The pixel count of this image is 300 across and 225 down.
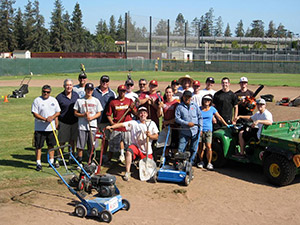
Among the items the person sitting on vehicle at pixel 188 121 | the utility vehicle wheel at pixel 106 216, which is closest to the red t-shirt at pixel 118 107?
the person sitting on vehicle at pixel 188 121

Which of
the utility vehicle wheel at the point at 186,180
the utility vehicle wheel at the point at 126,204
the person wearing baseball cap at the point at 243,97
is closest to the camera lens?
the utility vehicle wheel at the point at 126,204

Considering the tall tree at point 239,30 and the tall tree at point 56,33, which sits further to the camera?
the tall tree at point 239,30

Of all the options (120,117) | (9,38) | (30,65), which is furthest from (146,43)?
(120,117)

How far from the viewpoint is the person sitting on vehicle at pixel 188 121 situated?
832 centimetres

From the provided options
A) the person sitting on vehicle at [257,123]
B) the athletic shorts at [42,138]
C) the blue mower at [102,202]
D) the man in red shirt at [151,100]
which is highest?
the man in red shirt at [151,100]

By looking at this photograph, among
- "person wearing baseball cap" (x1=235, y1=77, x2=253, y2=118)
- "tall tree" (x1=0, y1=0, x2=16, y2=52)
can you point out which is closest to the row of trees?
"tall tree" (x1=0, y1=0, x2=16, y2=52)

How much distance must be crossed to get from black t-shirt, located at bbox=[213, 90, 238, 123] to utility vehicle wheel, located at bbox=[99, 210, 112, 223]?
458 cm

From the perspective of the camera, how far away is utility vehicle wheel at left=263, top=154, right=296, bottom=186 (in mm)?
7375

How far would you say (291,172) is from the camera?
24.2ft

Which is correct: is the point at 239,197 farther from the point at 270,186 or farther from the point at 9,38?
the point at 9,38

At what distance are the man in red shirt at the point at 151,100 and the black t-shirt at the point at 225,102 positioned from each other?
1603mm

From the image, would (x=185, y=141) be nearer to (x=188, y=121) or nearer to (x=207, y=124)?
(x=188, y=121)

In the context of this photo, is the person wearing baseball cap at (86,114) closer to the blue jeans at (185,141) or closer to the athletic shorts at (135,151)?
the athletic shorts at (135,151)

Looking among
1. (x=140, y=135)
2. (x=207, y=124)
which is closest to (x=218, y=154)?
(x=207, y=124)
